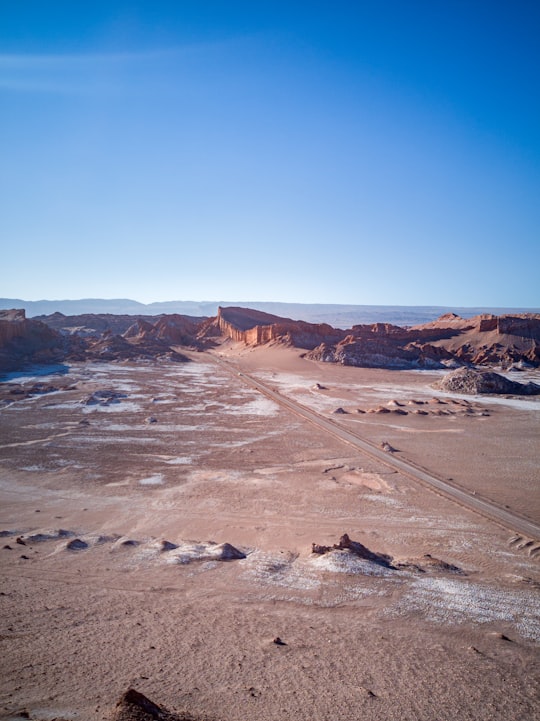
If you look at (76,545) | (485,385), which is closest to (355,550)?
(76,545)

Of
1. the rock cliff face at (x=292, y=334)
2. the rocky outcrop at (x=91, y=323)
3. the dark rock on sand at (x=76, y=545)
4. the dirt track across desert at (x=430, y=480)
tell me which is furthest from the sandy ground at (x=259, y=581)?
the rocky outcrop at (x=91, y=323)

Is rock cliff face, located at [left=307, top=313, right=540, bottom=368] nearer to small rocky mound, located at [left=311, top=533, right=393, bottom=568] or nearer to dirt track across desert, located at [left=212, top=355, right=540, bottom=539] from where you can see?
dirt track across desert, located at [left=212, top=355, right=540, bottom=539]

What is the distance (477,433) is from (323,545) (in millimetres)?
13818

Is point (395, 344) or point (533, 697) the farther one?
point (395, 344)

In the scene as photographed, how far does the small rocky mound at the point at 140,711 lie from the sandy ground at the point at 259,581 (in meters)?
0.27

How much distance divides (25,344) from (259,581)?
4372cm

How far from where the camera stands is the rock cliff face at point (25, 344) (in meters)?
39.3

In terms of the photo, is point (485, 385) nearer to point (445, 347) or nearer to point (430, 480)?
point (430, 480)

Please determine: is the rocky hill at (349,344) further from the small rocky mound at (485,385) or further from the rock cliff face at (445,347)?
the small rocky mound at (485,385)

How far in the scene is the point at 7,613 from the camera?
571cm

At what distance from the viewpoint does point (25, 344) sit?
4456cm

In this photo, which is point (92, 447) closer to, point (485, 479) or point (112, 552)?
point (112, 552)

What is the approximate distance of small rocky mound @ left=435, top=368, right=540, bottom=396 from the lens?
30.6m

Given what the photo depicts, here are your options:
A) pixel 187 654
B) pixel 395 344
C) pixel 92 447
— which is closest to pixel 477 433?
pixel 92 447
